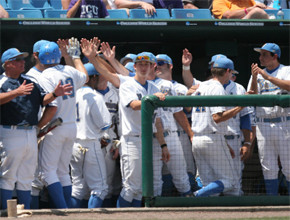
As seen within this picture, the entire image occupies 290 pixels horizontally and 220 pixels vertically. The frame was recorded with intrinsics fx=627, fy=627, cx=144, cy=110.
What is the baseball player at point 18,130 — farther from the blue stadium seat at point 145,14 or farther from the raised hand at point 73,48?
the blue stadium seat at point 145,14

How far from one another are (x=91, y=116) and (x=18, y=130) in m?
1.07

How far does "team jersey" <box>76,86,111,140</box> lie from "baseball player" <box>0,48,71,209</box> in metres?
0.79

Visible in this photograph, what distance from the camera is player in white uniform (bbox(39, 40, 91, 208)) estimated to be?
18.9 feet

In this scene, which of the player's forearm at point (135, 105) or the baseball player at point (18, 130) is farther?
the player's forearm at point (135, 105)

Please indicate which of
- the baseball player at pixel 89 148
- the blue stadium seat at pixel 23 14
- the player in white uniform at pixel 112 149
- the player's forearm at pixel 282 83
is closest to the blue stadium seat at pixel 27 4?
the blue stadium seat at pixel 23 14

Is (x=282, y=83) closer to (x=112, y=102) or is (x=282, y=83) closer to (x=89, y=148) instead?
(x=112, y=102)

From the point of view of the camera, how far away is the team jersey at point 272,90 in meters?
6.52

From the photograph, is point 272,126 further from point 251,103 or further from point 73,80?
point 73,80

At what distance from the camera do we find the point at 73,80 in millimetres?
5969

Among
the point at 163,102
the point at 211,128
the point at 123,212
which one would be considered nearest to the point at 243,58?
the point at 211,128

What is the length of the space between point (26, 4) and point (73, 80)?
2969 millimetres

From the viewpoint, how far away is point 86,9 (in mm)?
7711

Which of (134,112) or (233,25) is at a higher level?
(233,25)

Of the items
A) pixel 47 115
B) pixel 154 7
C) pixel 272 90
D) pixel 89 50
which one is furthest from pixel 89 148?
pixel 154 7
